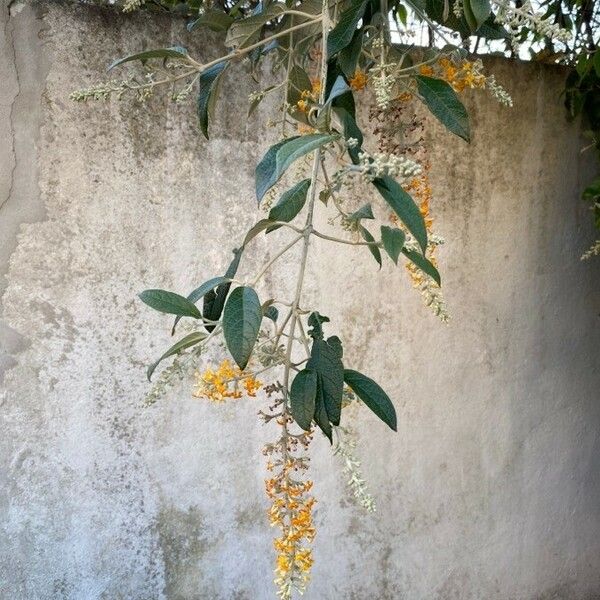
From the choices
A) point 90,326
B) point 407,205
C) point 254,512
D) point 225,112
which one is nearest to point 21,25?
point 225,112

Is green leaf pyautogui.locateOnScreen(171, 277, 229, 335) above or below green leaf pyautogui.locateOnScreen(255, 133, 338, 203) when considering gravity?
below

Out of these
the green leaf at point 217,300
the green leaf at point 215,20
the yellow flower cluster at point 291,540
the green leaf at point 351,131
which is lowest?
the yellow flower cluster at point 291,540

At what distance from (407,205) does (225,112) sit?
3.75ft

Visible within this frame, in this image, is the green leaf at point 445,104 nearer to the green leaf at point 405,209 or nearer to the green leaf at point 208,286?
the green leaf at point 405,209

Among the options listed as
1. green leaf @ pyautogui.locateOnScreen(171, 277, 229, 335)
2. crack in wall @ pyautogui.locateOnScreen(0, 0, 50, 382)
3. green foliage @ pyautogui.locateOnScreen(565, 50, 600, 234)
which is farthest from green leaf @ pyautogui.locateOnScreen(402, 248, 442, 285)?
green foliage @ pyautogui.locateOnScreen(565, 50, 600, 234)

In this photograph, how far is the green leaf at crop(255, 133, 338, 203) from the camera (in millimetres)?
870

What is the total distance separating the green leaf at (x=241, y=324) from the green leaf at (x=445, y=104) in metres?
0.45

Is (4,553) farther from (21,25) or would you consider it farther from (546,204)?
(546,204)

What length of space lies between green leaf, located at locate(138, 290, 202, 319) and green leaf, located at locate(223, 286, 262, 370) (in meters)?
0.11

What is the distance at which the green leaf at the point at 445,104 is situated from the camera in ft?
3.78

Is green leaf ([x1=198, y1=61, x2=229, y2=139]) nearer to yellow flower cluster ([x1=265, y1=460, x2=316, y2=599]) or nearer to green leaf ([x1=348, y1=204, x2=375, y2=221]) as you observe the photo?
green leaf ([x1=348, y1=204, x2=375, y2=221])

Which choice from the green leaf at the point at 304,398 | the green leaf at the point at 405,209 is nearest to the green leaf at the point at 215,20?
the green leaf at the point at 405,209

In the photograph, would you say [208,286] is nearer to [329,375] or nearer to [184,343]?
[184,343]

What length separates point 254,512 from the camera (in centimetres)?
210
